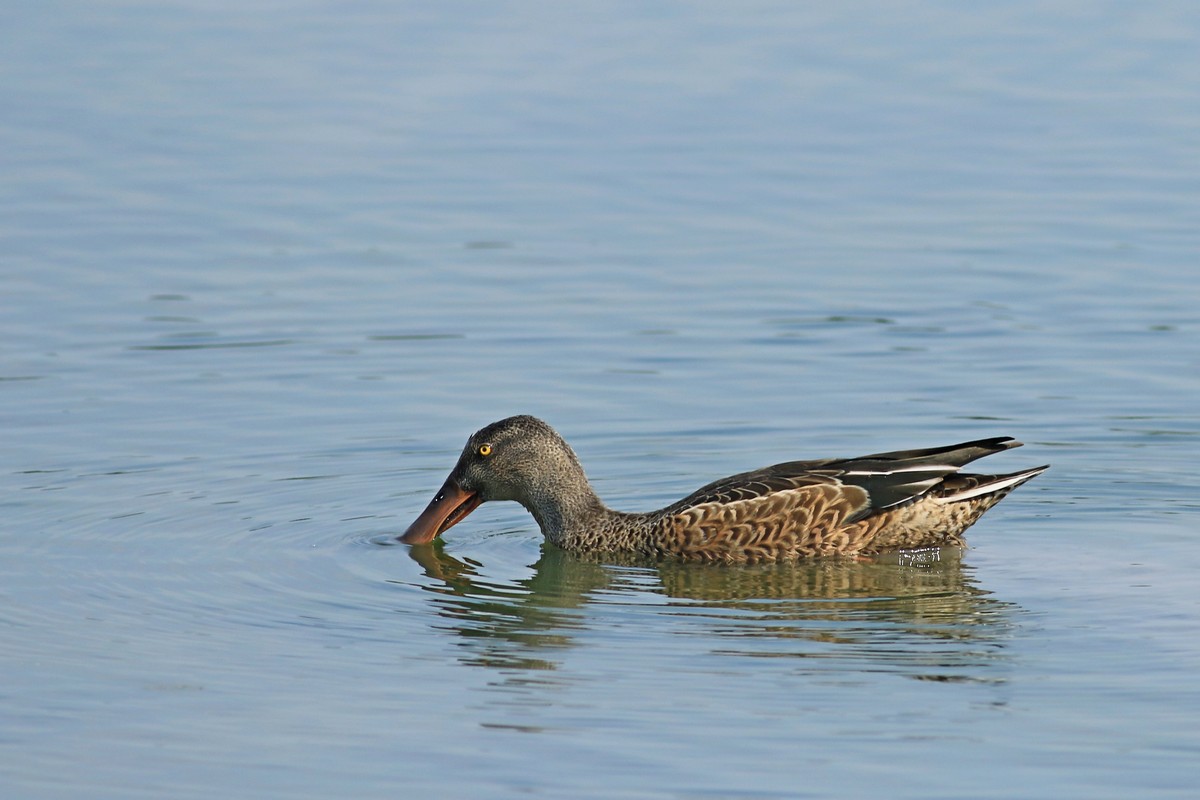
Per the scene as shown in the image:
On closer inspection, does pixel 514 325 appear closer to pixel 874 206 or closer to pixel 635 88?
pixel 874 206

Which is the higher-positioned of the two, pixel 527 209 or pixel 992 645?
pixel 527 209

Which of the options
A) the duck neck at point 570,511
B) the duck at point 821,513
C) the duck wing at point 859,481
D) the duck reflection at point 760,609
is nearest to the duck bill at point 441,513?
the duck reflection at point 760,609

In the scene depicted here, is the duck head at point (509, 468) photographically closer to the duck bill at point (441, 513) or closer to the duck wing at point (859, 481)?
the duck bill at point (441, 513)

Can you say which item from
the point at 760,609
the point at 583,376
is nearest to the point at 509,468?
the point at 760,609

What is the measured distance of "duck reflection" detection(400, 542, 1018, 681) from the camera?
32.7 ft

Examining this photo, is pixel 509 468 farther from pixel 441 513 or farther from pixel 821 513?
pixel 821 513

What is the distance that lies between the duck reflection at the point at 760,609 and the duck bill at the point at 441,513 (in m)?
0.10

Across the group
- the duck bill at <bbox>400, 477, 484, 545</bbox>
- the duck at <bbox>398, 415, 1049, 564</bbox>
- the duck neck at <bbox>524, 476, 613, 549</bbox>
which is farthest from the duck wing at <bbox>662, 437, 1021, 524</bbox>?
the duck bill at <bbox>400, 477, 484, 545</bbox>

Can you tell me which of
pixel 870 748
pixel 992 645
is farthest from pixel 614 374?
pixel 870 748

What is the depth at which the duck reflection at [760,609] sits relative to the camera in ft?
32.7

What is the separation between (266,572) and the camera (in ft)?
38.1

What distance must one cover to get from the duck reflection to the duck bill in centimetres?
10

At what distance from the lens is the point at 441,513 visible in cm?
1262

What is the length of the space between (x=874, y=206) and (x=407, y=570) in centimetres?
870
